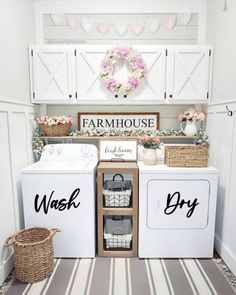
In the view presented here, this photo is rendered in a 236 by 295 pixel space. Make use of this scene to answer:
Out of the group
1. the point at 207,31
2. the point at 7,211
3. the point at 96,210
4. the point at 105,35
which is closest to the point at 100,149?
the point at 96,210

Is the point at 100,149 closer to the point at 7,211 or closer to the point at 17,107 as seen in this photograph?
the point at 17,107

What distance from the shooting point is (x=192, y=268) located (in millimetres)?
2043

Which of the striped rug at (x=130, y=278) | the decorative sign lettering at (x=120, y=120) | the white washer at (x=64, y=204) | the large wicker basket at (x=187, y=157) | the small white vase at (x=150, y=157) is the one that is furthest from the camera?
the decorative sign lettering at (x=120, y=120)

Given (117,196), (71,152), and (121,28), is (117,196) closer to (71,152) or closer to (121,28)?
(71,152)

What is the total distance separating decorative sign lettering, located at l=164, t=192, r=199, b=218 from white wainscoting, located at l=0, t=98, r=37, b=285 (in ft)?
4.51

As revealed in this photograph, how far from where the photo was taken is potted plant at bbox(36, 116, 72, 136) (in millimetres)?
2512

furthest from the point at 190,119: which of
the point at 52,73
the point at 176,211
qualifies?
the point at 52,73

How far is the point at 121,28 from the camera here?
2584 millimetres

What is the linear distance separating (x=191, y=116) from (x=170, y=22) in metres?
1.08

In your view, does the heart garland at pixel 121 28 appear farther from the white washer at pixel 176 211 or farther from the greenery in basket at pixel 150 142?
the white washer at pixel 176 211

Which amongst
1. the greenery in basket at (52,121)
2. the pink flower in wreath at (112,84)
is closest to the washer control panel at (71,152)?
the greenery in basket at (52,121)

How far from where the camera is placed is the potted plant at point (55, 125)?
8.24ft

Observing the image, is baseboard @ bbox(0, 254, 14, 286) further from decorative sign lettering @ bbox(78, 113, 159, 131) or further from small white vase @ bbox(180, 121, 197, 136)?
small white vase @ bbox(180, 121, 197, 136)

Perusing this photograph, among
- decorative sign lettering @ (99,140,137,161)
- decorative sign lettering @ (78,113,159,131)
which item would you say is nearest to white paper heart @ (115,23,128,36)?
decorative sign lettering @ (78,113,159,131)
